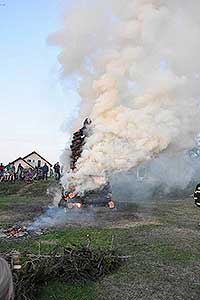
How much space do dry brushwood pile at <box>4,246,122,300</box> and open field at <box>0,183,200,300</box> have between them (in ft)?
0.76

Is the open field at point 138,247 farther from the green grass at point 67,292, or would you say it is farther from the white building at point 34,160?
the white building at point 34,160

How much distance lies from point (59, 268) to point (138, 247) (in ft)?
11.8

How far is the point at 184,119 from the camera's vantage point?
863 inches

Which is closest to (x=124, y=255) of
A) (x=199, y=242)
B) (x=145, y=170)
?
(x=199, y=242)

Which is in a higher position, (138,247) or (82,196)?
(82,196)

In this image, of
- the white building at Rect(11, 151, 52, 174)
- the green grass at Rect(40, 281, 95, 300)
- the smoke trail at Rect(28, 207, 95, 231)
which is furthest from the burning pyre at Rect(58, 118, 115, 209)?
the white building at Rect(11, 151, 52, 174)

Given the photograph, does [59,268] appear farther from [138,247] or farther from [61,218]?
[61,218]

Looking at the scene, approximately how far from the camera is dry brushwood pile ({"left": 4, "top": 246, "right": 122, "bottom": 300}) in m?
7.91

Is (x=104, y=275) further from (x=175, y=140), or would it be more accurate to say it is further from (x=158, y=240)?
(x=175, y=140)

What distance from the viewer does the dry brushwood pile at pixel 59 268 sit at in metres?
7.91

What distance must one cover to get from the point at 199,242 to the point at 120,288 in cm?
496

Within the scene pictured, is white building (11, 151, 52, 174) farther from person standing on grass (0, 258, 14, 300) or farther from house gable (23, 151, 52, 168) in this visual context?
person standing on grass (0, 258, 14, 300)

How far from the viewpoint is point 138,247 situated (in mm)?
11719

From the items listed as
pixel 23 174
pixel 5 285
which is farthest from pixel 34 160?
pixel 5 285
